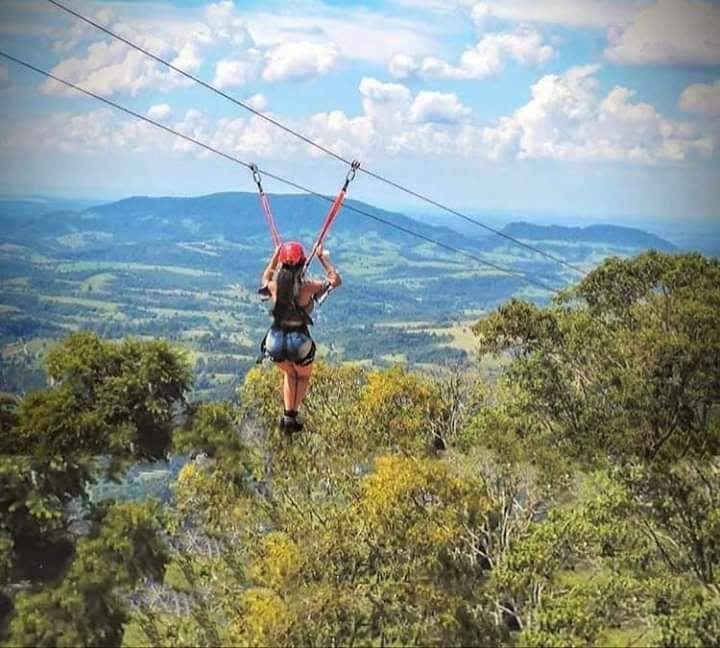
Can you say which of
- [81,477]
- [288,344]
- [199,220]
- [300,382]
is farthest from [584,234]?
[288,344]

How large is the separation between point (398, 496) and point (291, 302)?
10.1 feet

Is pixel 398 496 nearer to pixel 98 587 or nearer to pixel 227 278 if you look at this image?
pixel 98 587

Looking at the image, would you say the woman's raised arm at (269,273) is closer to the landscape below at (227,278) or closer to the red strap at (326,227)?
the red strap at (326,227)

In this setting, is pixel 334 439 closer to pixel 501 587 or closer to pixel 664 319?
pixel 501 587

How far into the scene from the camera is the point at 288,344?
5.46 metres

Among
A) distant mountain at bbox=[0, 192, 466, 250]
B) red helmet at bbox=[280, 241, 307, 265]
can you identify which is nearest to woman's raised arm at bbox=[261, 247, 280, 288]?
red helmet at bbox=[280, 241, 307, 265]

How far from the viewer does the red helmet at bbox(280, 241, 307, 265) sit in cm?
523

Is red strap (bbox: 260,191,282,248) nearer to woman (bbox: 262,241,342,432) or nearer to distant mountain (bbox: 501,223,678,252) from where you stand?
woman (bbox: 262,241,342,432)

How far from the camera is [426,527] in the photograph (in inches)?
309

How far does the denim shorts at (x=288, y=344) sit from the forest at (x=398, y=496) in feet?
A: 7.93

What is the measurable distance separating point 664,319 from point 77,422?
6.70 m

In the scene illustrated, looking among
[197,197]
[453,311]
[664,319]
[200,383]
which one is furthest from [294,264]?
[197,197]

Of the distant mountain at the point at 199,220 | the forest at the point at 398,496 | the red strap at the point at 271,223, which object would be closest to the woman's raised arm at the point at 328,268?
the red strap at the point at 271,223

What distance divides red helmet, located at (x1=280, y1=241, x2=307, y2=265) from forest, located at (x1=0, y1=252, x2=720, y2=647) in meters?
3.01
